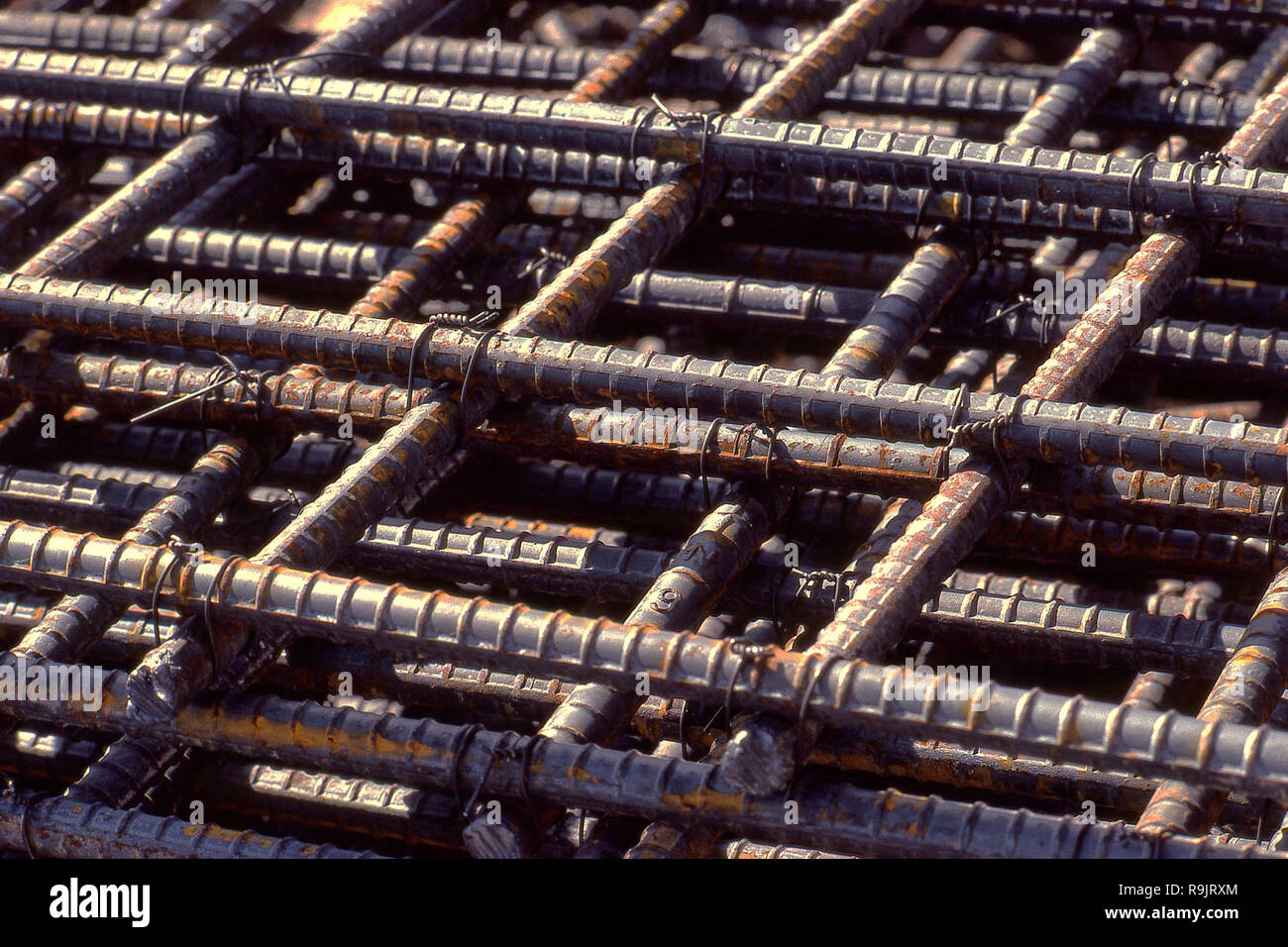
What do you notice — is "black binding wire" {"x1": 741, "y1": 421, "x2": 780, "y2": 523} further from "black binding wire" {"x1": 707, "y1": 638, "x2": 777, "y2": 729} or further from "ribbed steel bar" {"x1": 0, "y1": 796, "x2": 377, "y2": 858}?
"ribbed steel bar" {"x1": 0, "y1": 796, "x2": 377, "y2": 858}

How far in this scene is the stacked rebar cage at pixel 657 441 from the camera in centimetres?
1445

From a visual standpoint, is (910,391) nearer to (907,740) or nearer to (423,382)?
(907,740)

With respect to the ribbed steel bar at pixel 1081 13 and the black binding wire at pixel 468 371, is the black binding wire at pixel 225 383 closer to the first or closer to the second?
the black binding wire at pixel 468 371

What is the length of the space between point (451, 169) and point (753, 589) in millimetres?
6716

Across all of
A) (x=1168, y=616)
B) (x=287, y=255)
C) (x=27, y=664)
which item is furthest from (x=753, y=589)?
A: (x=287, y=255)

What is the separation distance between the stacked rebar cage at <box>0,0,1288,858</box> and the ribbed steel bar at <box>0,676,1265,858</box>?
0.03 metres

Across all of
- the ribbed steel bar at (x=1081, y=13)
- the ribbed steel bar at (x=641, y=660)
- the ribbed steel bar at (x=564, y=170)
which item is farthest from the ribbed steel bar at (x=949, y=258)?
the ribbed steel bar at (x=641, y=660)

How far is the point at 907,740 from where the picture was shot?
15.6 metres

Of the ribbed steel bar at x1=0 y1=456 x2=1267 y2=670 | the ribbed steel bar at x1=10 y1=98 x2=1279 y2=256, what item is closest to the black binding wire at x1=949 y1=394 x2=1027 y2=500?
the ribbed steel bar at x1=0 y1=456 x2=1267 y2=670

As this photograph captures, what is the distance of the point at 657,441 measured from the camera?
17391 mm

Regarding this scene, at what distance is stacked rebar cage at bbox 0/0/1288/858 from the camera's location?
14.4 metres

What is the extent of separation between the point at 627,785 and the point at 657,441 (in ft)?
13.6
